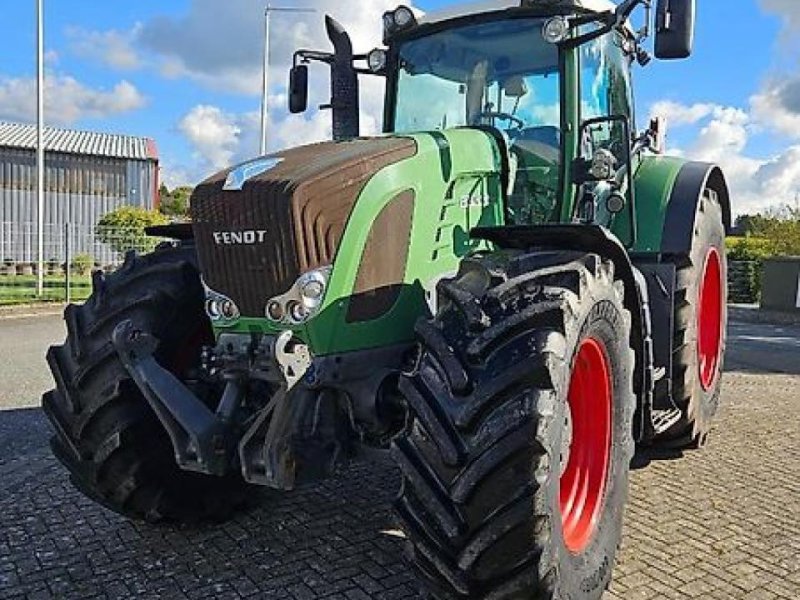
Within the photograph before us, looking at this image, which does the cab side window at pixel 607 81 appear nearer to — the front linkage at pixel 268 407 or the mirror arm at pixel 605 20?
the mirror arm at pixel 605 20

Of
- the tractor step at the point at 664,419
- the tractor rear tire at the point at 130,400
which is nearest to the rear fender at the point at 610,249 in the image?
the tractor step at the point at 664,419

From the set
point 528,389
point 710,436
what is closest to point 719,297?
point 710,436

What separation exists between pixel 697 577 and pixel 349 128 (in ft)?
10.6

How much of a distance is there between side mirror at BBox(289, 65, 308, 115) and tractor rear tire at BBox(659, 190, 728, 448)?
257cm

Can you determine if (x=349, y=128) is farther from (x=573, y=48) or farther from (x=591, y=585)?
(x=591, y=585)

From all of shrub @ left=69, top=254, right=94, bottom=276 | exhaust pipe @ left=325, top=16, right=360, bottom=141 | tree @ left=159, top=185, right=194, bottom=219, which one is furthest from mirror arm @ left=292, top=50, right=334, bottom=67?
tree @ left=159, top=185, right=194, bottom=219

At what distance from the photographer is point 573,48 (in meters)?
4.27

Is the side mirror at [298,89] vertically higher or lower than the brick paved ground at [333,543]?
higher

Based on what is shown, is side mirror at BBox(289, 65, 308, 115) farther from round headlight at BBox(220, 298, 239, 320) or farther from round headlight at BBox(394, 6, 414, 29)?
round headlight at BBox(220, 298, 239, 320)

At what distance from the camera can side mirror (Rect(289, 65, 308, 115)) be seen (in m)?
5.37

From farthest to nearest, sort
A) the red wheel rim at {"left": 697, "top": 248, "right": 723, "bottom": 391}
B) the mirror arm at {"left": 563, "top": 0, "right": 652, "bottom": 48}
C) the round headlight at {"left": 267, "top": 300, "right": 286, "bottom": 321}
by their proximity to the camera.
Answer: the red wheel rim at {"left": 697, "top": 248, "right": 723, "bottom": 391} < the mirror arm at {"left": 563, "top": 0, "right": 652, "bottom": 48} < the round headlight at {"left": 267, "top": 300, "right": 286, "bottom": 321}

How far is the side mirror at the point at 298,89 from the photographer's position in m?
5.37

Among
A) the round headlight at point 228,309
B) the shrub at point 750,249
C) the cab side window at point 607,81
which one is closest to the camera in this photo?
the round headlight at point 228,309

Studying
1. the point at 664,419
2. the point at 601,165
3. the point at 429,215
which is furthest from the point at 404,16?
the point at 664,419
